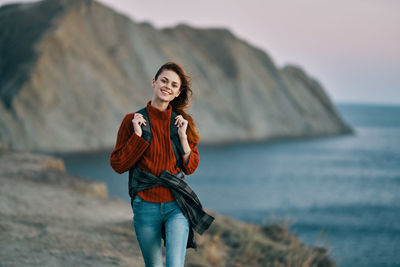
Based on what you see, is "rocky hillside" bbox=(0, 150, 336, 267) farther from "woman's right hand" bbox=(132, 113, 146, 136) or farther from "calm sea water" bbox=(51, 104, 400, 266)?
"calm sea water" bbox=(51, 104, 400, 266)

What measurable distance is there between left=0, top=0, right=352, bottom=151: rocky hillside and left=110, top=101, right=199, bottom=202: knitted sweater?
1317 centimetres

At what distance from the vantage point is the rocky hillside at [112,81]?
27.7 m

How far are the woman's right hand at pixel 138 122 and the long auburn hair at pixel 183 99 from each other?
0.32 m

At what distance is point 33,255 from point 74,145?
2334 cm

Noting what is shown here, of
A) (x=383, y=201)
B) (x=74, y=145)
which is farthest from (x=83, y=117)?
(x=383, y=201)

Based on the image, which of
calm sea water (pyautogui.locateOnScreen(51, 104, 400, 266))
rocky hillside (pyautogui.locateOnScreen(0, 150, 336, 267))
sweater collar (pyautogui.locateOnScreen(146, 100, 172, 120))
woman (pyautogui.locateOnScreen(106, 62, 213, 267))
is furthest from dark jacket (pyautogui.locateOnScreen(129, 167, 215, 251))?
calm sea water (pyautogui.locateOnScreen(51, 104, 400, 266))

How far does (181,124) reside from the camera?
2.94 m

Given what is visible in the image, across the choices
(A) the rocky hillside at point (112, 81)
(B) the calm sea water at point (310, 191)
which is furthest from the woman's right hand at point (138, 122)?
(A) the rocky hillside at point (112, 81)

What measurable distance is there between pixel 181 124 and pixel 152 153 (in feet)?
0.92

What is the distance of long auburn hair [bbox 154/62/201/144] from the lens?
118 inches

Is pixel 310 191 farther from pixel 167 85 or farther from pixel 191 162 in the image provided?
pixel 167 85

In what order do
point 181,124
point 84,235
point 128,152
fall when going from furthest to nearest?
point 84,235
point 181,124
point 128,152

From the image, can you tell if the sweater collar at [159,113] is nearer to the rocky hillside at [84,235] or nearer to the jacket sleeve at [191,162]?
the jacket sleeve at [191,162]

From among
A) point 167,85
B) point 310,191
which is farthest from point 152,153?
point 310,191
